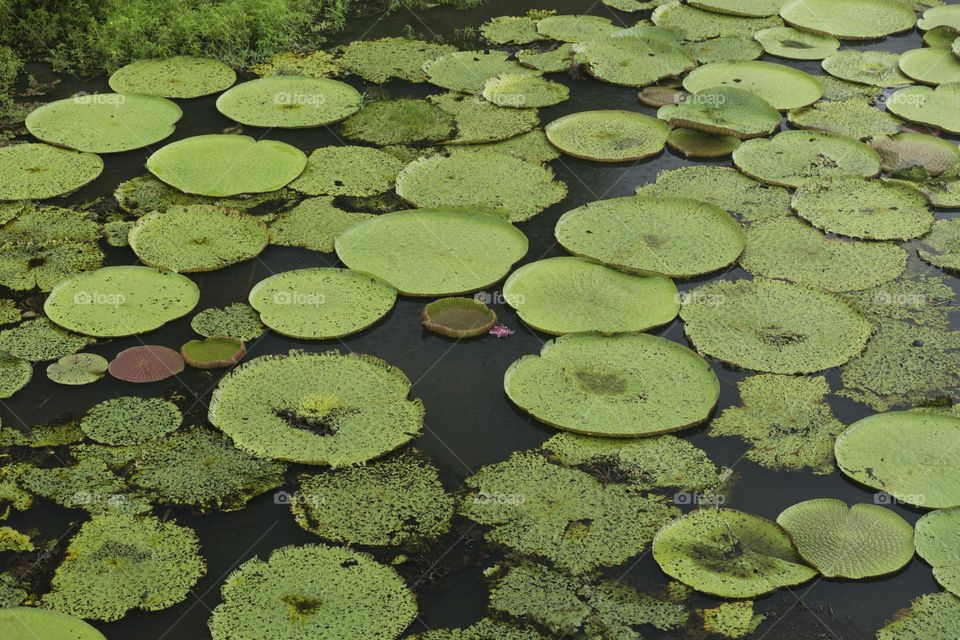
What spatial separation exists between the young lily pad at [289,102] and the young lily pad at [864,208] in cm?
351

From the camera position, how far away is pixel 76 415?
5559mm

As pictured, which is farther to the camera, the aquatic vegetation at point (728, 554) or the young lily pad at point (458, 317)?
the young lily pad at point (458, 317)

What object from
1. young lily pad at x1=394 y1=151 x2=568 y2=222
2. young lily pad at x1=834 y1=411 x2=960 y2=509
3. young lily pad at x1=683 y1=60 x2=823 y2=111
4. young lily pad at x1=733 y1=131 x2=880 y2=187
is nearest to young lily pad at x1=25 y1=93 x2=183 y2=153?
young lily pad at x1=394 y1=151 x2=568 y2=222

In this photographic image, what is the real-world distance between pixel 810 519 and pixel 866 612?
498 mm

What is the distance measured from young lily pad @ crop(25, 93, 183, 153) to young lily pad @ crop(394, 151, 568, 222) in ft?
6.56

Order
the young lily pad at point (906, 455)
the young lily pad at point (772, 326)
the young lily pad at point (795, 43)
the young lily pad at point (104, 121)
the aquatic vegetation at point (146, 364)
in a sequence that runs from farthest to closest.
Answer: the young lily pad at point (795, 43) < the young lily pad at point (104, 121) < the young lily pad at point (772, 326) < the aquatic vegetation at point (146, 364) < the young lily pad at point (906, 455)

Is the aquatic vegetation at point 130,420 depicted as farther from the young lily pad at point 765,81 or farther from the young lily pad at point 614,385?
the young lily pad at point 765,81

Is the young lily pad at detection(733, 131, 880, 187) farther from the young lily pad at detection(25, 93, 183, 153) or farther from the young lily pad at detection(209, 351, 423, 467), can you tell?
the young lily pad at detection(25, 93, 183, 153)

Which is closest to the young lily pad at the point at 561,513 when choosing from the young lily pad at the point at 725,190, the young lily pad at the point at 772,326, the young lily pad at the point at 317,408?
the young lily pad at the point at 317,408

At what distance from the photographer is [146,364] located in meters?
5.87

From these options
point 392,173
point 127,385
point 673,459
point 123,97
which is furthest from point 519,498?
point 123,97

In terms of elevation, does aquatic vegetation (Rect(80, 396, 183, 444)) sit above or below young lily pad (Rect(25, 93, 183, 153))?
below

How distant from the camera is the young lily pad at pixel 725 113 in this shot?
8.15 meters

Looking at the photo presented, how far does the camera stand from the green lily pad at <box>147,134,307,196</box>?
292 inches
